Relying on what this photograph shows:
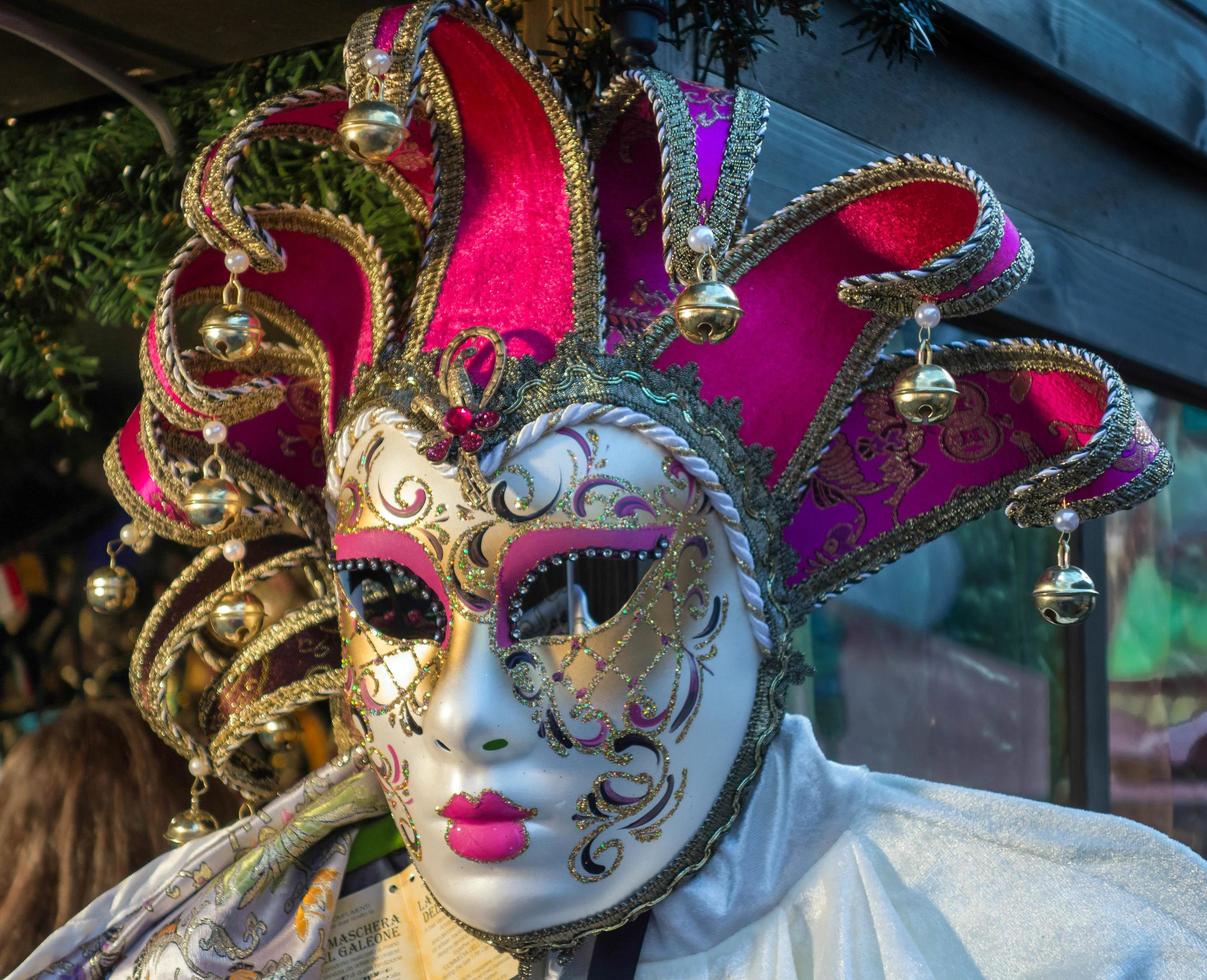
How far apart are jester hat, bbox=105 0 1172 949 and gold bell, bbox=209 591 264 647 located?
47 mm

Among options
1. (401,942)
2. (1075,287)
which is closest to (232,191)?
(401,942)

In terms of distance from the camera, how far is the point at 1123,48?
2.65 m

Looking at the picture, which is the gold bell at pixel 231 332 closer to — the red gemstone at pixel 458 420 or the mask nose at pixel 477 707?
the red gemstone at pixel 458 420

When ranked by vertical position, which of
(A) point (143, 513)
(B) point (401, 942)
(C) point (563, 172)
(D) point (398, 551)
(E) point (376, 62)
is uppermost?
(E) point (376, 62)

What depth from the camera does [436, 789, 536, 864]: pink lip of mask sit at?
148 centimetres

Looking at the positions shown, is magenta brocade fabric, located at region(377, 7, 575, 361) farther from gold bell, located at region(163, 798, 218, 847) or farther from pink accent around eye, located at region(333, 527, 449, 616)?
gold bell, located at region(163, 798, 218, 847)

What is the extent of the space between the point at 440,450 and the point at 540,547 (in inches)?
5.0

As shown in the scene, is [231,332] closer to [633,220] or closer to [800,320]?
[633,220]

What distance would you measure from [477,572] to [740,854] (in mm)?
383

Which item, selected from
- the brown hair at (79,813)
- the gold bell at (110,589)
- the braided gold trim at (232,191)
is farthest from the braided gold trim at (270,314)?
the brown hair at (79,813)

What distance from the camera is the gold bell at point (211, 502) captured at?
1.67 m

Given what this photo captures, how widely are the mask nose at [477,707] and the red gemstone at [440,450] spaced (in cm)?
14

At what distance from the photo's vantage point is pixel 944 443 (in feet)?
5.59

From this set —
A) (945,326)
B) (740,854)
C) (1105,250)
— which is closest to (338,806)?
(740,854)
